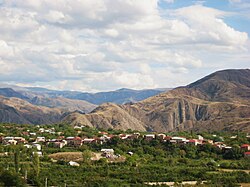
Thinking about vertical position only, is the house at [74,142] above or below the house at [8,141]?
below

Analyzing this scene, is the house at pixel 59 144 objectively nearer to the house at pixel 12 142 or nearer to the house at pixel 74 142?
the house at pixel 74 142

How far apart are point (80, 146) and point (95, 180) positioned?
36714mm

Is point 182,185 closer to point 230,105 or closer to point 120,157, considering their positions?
point 120,157

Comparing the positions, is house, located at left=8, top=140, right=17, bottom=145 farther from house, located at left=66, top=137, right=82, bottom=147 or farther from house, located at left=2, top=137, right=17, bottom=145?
house, located at left=66, top=137, right=82, bottom=147

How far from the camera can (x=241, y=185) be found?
188ft

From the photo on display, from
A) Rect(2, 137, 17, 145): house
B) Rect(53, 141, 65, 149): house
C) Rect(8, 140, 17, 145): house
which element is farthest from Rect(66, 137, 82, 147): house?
Rect(2, 137, 17, 145): house

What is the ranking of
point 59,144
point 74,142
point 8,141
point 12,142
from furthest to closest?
point 74,142 < point 8,141 < point 59,144 < point 12,142

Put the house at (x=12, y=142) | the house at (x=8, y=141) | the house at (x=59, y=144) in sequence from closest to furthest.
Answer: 1. the house at (x=12, y=142)
2. the house at (x=8, y=141)
3. the house at (x=59, y=144)

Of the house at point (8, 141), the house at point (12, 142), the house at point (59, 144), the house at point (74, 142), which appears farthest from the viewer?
the house at point (74, 142)

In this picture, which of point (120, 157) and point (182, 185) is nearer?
point (182, 185)

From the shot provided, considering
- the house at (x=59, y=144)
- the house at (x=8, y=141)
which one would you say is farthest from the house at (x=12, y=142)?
the house at (x=59, y=144)

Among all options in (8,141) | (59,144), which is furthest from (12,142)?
(59,144)

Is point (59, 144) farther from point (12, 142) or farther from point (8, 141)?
point (8, 141)

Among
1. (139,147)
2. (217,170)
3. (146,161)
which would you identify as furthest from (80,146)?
(217,170)
